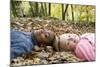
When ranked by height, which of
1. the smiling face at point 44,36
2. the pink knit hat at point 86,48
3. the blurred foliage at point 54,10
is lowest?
the pink knit hat at point 86,48

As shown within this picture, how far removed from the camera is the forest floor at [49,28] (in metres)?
1.98

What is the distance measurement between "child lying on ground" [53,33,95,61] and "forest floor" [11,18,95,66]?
5 cm

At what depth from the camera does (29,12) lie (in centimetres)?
203

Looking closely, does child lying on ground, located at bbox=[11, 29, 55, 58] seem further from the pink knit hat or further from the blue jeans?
the pink knit hat

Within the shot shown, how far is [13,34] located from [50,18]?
442 millimetres

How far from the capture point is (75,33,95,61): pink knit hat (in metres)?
2.21

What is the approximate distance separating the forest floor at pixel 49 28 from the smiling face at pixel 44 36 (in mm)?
43

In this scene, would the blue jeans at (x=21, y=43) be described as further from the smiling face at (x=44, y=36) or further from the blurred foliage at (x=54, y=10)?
the blurred foliage at (x=54, y=10)

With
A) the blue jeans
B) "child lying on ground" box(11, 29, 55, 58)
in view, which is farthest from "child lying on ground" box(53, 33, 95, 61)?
the blue jeans

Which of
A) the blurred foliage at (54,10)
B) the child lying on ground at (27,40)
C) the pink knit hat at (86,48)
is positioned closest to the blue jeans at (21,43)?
the child lying on ground at (27,40)

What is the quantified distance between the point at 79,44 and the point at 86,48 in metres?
0.11
